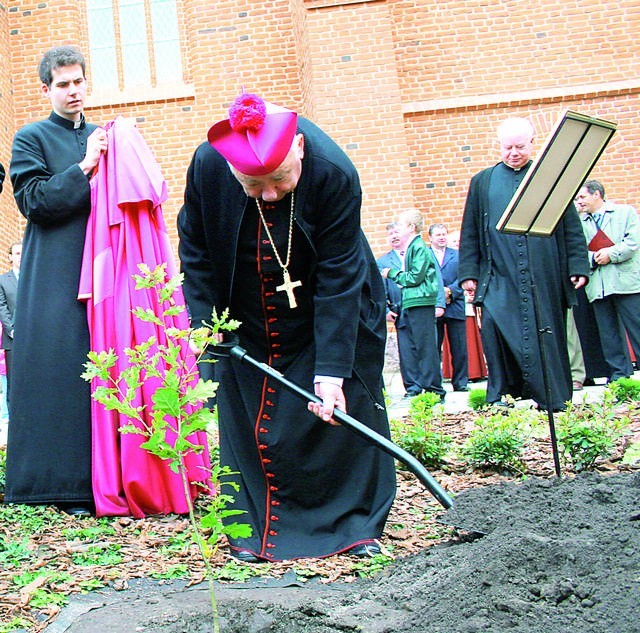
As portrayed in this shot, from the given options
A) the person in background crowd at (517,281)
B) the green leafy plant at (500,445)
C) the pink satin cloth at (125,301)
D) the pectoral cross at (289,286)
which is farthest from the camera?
the person in background crowd at (517,281)

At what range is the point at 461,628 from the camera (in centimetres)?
314

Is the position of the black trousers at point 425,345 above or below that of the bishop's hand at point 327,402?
below

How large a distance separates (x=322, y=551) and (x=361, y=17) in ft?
39.5

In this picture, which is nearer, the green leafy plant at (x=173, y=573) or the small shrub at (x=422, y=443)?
the green leafy plant at (x=173, y=573)

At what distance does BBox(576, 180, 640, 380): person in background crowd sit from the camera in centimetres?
1031

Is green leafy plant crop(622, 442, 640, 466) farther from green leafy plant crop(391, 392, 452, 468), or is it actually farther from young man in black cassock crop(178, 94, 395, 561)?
young man in black cassock crop(178, 94, 395, 561)

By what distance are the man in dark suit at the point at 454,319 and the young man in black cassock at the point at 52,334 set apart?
6.93 m

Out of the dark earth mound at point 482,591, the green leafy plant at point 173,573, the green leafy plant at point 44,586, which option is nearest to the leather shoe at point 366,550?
the dark earth mound at point 482,591

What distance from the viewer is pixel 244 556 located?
4.62 m

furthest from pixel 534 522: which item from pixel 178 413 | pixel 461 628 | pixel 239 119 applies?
pixel 239 119

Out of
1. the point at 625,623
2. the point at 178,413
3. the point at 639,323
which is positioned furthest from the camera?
the point at 639,323

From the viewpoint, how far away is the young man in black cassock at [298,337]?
443cm

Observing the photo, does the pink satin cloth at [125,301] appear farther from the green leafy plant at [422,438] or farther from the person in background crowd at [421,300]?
the person in background crowd at [421,300]

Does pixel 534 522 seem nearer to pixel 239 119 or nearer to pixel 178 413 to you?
pixel 178 413
